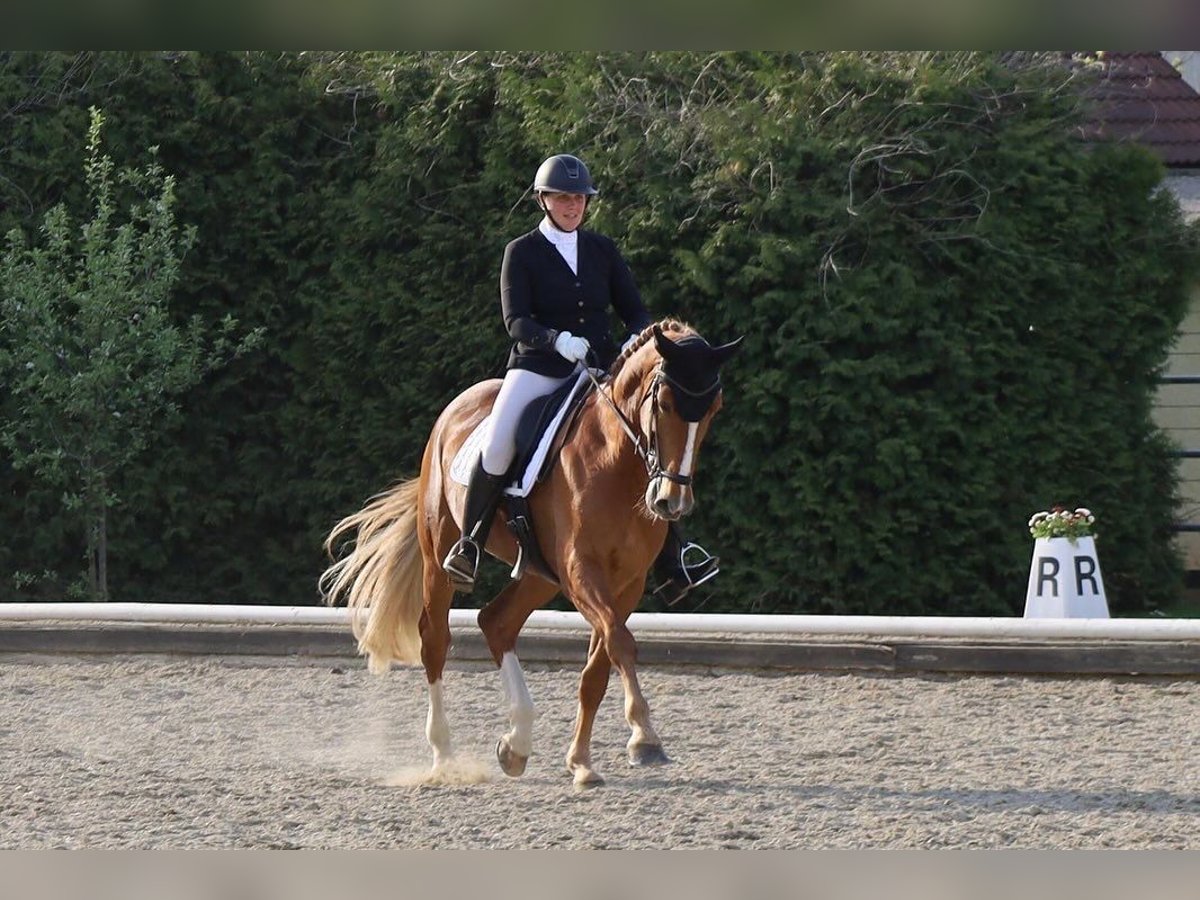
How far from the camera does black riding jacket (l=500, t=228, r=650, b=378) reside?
17.5 ft

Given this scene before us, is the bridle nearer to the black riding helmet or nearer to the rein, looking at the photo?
the rein

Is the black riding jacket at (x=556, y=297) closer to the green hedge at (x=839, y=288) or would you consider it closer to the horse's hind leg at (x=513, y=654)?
the horse's hind leg at (x=513, y=654)

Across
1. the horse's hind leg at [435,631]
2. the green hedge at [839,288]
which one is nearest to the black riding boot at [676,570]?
the horse's hind leg at [435,631]

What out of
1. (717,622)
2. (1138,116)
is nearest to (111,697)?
(717,622)

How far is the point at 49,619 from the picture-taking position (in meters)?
8.09

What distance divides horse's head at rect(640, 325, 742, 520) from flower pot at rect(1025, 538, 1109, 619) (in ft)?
13.2

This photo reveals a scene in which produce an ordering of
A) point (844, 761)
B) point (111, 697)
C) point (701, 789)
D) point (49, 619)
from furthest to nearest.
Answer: point (49, 619)
point (111, 697)
point (844, 761)
point (701, 789)

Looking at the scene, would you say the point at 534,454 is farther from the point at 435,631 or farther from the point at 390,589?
the point at 390,589

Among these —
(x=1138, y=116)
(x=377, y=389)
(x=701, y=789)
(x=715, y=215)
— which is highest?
(x=1138, y=116)

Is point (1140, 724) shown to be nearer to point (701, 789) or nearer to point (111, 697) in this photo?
point (701, 789)

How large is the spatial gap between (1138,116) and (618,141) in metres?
3.87

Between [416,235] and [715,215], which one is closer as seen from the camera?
[715,215]

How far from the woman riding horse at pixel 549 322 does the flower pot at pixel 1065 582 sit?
3223 mm

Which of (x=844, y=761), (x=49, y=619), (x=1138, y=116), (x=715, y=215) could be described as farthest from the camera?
(x=1138, y=116)
